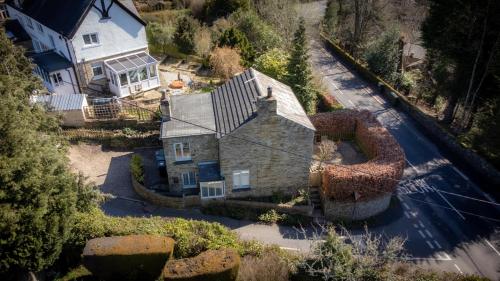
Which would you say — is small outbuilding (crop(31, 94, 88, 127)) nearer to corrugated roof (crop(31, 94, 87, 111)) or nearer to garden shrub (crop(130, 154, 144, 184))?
corrugated roof (crop(31, 94, 87, 111))

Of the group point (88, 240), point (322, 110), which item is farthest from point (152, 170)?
point (322, 110)

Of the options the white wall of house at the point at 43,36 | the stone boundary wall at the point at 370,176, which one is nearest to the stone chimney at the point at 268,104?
the stone boundary wall at the point at 370,176

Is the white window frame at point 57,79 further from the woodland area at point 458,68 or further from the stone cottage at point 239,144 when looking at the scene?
the woodland area at point 458,68

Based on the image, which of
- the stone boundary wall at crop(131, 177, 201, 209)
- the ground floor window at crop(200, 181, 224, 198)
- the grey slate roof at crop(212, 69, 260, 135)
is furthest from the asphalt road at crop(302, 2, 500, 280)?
the stone boundary wall at crop(131, 177, 201, 209)

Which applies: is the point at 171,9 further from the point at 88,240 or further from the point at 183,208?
the point at 88,240

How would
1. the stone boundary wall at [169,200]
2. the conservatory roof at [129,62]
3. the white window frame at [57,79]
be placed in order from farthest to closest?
the conservatory roof at [129,62], the white window frame at [57,79], the stone boundary wall at [169,200]

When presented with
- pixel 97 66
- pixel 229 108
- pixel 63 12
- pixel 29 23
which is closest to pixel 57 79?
pixel 97 66
